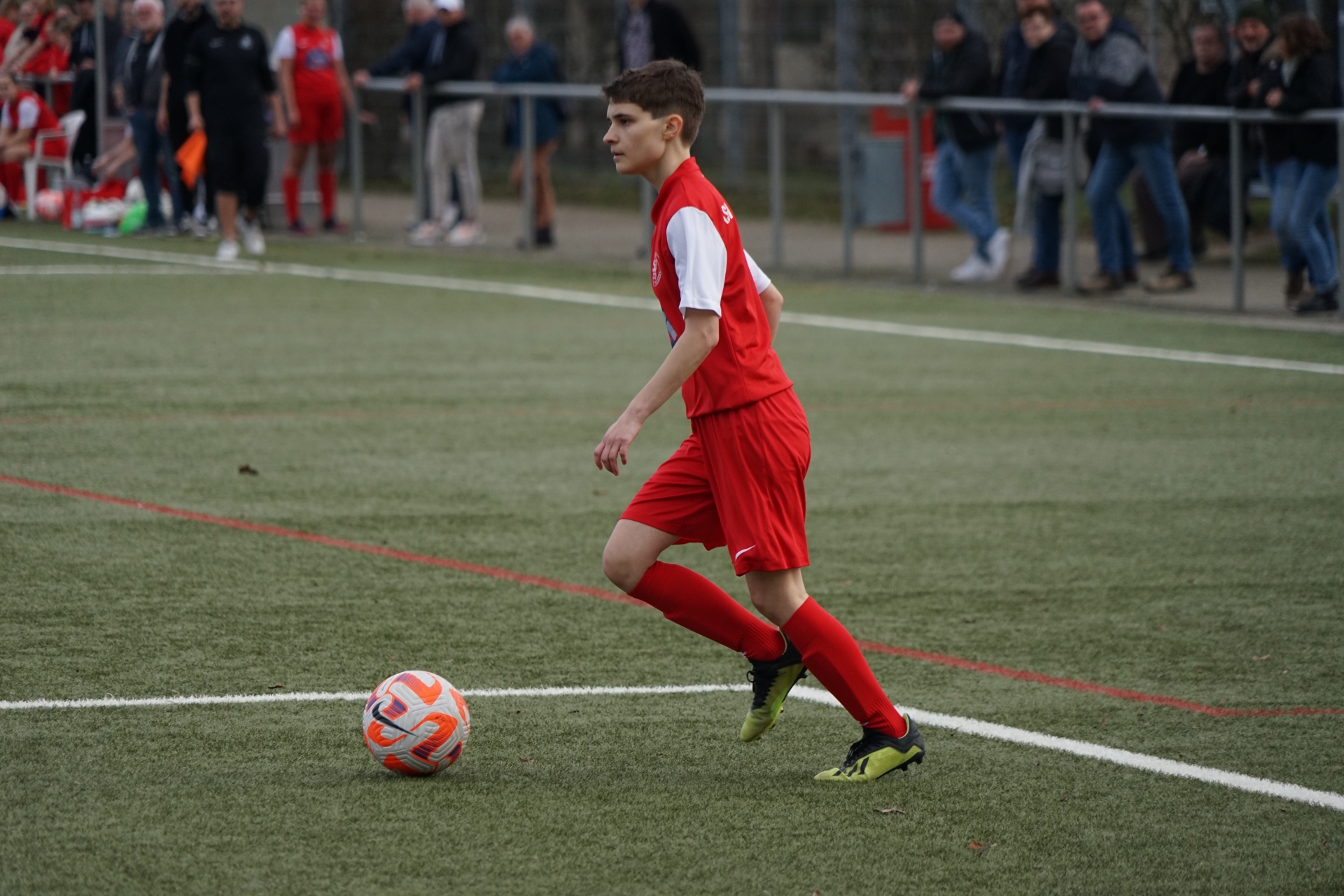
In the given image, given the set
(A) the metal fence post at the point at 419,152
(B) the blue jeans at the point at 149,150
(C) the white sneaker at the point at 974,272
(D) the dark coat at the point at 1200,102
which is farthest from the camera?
(A) the metal fence post at the point at 419,152

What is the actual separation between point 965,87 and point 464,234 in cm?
562

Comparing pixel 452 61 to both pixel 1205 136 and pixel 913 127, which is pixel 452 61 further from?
pixel 1205 136

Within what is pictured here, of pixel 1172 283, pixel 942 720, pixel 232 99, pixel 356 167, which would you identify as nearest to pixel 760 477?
pixel 942 720

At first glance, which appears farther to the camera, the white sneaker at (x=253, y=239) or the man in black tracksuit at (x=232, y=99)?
the white sneaker at (x=253, y=239)

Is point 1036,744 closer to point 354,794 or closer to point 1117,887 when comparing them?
point 1117,887

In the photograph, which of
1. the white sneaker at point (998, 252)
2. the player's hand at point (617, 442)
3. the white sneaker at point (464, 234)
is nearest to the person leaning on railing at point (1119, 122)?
the white sneaker at point (998, 252)

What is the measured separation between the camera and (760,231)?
63.7 feet

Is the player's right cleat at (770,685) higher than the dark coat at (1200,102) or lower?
lower

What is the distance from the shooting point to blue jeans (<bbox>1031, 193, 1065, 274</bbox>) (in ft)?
48.8

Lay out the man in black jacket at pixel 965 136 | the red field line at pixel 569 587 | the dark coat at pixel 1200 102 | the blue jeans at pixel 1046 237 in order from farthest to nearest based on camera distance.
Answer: the man in black jacket at pixel 965 136, the blue jeans at pixel 1046 237, the dark coat at pixel 1200 102, the red field line at pixel 569 587

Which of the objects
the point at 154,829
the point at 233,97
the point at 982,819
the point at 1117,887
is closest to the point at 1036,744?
the point at 982,819

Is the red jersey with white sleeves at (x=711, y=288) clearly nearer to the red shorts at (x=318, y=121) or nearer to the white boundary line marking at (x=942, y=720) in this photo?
the white boundary line marking at (x=942, y=720)

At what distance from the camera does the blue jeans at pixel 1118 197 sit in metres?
13.9

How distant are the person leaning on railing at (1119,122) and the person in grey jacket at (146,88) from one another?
879cm
